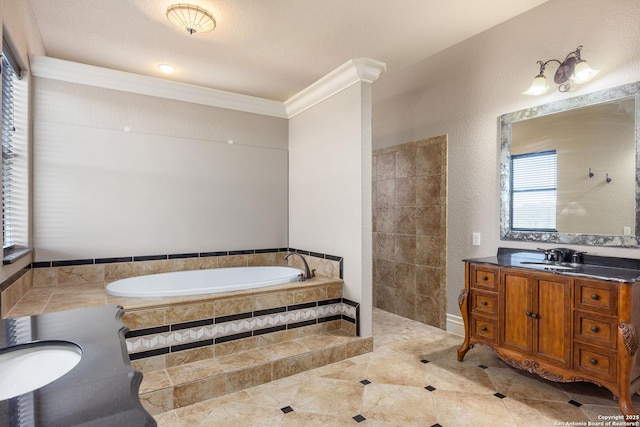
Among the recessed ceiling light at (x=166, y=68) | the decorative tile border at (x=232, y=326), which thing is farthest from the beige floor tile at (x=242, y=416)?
the recessed ceiling light at (x=166, y=68)

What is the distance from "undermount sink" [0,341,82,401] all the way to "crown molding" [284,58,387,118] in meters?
2.74

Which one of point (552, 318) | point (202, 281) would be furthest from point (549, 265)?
point (202, 281)

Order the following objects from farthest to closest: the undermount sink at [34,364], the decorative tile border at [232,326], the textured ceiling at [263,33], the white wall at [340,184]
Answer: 1. the white wall at [340,184]
2. the textured ceiling at [263,33]
3. the decorative tile border at [232,326]
4. the undermount sink at [34,364]

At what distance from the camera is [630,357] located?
1.92 metres

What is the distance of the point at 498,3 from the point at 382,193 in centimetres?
225

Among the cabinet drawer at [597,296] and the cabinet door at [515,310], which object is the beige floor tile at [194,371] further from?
the cabinet drawer at [597,296]

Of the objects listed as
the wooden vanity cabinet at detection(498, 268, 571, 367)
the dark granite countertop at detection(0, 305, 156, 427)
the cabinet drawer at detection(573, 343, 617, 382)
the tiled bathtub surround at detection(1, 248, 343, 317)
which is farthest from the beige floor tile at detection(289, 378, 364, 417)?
the dark granite countertop at detection(0, 305, 156, 427)

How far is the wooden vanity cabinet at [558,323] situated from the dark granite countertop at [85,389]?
238cm

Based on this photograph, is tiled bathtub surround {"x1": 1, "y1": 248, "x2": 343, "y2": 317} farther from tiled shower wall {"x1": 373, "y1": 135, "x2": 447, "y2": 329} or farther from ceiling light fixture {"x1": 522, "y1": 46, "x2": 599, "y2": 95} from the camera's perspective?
ceiling light fixture {"x1": 522, "y1": 46, "x2": 599, "y2": 95}

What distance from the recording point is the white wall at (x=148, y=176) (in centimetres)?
315

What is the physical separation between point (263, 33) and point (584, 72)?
7.96 ft

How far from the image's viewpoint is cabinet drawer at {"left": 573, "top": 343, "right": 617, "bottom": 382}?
1.98 m

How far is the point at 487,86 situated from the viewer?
3172 mm

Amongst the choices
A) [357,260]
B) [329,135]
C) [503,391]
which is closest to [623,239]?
[503,391]
